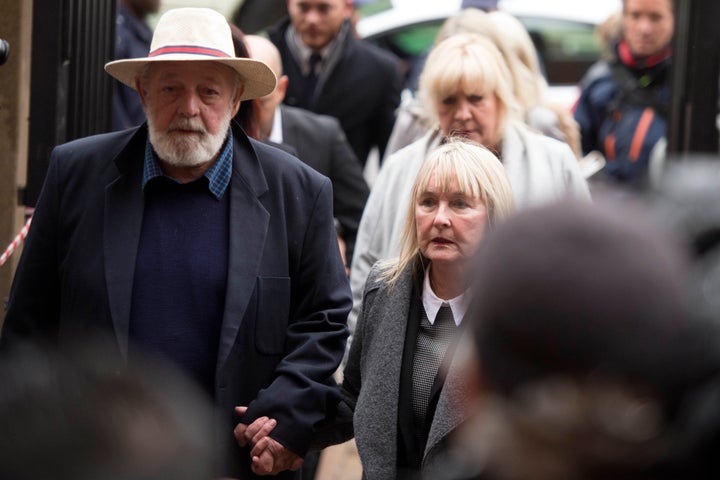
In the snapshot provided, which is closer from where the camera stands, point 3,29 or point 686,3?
point 686,3

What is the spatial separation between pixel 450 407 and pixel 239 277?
0.78m

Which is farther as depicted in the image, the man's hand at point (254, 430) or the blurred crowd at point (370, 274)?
the man's hand at point (254, 430)

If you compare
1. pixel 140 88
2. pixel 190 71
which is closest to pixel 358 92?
pixel 140 88

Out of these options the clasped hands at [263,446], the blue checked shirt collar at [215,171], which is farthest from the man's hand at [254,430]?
the blue checked shirt collar at [215,171]

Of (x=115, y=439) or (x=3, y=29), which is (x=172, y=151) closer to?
(x=3, y=29)

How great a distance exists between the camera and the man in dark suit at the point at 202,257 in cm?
411

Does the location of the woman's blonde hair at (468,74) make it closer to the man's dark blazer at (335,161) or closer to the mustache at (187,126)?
the man's dark blazer at (335,161)

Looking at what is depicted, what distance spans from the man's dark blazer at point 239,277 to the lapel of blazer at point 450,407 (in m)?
0.49

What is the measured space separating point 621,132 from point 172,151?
349 cm

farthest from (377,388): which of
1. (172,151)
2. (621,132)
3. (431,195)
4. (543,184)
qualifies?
(621,132)

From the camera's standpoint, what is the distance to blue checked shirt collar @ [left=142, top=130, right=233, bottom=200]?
4.29m

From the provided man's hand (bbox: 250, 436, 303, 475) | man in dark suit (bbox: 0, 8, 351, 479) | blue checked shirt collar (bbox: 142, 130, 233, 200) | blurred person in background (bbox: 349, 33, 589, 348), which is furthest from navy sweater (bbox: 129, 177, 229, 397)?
blurred person in background (bbox: 349, 33, 589, 348)

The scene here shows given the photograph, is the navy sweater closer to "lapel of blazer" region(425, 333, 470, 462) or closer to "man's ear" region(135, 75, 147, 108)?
"man's ear" region(135, 75, 147, 108)

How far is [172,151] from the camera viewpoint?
4.27 metres
